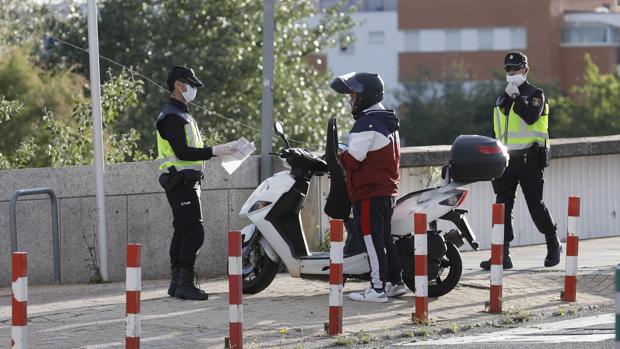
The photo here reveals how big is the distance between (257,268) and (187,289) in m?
0.59

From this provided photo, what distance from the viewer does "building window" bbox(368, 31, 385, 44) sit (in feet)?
332

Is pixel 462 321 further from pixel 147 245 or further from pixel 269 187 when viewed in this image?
pixel 147 245

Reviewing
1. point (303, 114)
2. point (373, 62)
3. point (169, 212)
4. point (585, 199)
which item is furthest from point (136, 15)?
point (373, 62)

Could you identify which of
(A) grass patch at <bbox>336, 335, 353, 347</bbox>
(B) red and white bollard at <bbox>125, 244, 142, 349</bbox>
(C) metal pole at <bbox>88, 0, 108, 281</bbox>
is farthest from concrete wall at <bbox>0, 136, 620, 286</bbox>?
(B) red and white bollard at <bbox>125, 244, 142, 349</bbox>

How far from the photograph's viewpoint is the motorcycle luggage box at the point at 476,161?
10797 mm

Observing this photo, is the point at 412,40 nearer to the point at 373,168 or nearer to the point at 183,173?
the point at 183,173

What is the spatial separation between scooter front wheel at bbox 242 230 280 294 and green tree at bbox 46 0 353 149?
24.1 metres

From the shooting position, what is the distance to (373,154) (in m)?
10.5

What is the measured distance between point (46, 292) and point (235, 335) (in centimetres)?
363

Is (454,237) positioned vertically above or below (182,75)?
below

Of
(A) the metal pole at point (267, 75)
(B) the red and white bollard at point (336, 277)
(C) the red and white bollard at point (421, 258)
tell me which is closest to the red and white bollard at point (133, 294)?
(B) the red and white bollard at point (336, 277)

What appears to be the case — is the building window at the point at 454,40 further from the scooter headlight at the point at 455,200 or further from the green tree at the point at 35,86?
the scooter headlight at the point at 455,200

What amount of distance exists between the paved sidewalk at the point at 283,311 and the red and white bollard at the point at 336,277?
0.13 metres

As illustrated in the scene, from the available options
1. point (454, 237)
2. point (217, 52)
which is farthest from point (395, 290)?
point (217, 52)
